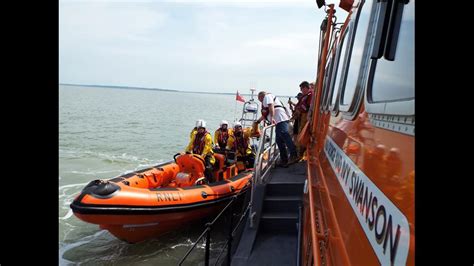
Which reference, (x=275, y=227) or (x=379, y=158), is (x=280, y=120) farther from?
(x=379, y=158)

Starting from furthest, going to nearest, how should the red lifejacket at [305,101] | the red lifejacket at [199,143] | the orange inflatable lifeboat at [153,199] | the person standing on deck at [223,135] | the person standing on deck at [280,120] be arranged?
the person standing on deck at [223,135] < the red lifejacket at [199,143] < the red lifejacket at [305,101] < the person standing on deck at [280,120] < the orange inflatable lifeboat at [153,199]

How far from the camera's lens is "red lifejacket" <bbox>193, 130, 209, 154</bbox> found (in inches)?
320

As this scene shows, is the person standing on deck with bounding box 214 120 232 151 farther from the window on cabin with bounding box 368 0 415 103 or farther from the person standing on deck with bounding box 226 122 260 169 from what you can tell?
the window on cabin with bounding box 368 0 415 103

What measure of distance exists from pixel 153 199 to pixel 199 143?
7.84 ft

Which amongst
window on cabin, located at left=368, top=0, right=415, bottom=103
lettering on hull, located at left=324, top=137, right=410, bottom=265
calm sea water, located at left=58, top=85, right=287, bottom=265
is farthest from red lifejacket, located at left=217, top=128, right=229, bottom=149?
window on cabin, located at left=368, top=0, right=415, bottom=103

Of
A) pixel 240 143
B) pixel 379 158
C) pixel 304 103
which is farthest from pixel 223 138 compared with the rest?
pixel 379 158

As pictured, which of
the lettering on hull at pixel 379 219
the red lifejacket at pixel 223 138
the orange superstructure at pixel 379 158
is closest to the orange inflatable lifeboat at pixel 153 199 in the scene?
the red lifejacket at pixel 223 138

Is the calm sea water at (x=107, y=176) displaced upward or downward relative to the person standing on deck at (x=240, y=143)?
downward

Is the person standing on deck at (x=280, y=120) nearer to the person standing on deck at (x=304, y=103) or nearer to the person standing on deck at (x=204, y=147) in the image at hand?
the person standing on deck at (x=304, y=103)

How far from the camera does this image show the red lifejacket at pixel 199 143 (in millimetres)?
8133

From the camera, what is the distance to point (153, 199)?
602 centimetres

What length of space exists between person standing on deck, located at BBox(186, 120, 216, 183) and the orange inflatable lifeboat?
37 centimetres

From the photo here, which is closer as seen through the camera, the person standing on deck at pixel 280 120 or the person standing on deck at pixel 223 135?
the person standing on deck at pixel 280 120
